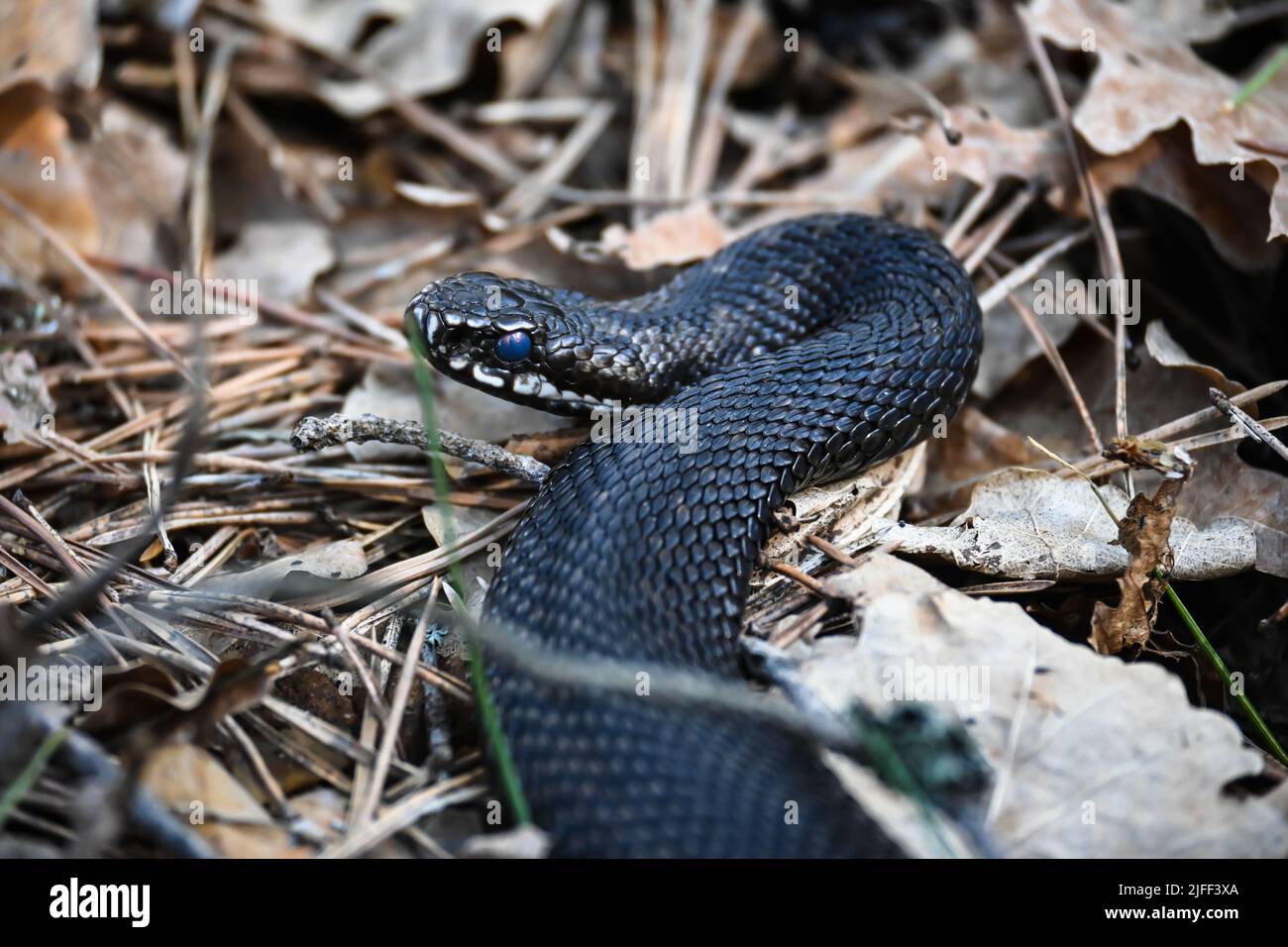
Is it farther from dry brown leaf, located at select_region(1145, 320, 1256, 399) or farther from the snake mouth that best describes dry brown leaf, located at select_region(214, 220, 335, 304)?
dry brown leaf, located at select_region(1145, 320, 1256, 399)

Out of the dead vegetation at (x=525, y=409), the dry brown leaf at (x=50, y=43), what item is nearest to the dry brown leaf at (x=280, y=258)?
the dead vegetation at (x=525, y=409)

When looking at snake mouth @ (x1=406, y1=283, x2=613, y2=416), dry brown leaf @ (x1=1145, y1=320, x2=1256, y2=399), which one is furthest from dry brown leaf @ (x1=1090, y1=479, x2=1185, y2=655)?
snake mouth @ (x1=406, y1=283, x2=613, y2=416)

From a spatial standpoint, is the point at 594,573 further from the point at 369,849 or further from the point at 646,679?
the point at 369,849

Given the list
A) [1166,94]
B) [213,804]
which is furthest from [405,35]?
[213,804]

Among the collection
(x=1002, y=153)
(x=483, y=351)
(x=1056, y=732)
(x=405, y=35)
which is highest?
(x=405, y=35)

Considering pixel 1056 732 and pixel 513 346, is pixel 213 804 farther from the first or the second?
pixel 1056 732

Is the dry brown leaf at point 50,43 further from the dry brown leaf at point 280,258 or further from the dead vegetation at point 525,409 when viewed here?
the dry brown leaf at point 280,258
